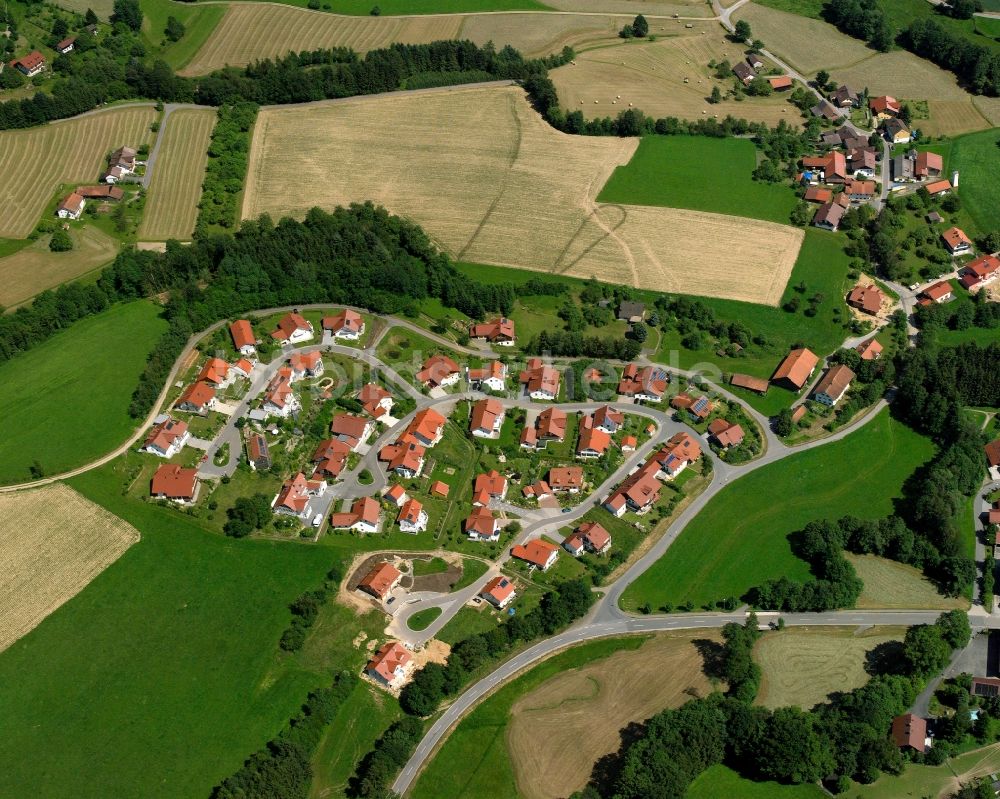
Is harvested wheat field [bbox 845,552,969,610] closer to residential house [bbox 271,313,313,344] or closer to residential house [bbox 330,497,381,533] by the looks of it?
residential house [bbox 330,497,381,533]

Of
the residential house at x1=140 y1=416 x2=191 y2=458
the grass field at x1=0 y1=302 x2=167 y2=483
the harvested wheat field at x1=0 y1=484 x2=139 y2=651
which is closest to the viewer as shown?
the harvested wheat field at x1=0 y1=484 x2=139 y2=651

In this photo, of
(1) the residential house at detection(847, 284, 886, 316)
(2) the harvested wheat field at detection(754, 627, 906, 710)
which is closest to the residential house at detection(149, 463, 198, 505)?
(2) the harvested wheat field at detection(754, 627, 906, 710)

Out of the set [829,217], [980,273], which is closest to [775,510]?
[980,273]

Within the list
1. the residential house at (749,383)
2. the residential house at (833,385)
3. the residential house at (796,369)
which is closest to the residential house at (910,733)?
the residential house at (833,385)

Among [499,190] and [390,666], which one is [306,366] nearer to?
[390,666]

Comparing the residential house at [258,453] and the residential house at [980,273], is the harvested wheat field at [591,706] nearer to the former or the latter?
the residential house at [258,453]

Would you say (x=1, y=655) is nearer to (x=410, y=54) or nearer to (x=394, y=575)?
(x=394, y=575)

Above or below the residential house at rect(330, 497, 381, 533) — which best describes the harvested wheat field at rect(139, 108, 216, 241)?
above
